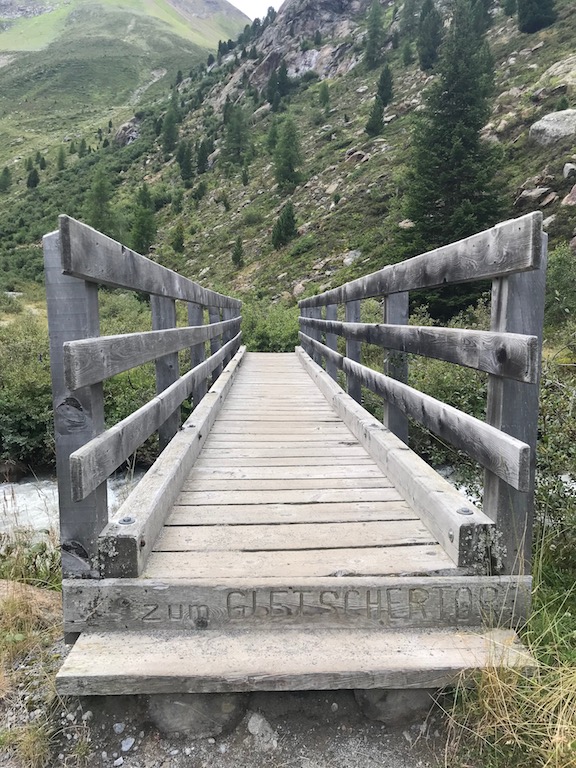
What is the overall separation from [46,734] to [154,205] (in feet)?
192

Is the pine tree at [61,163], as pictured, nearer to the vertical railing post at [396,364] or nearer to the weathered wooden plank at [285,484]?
the vertical railing post at [396,364]

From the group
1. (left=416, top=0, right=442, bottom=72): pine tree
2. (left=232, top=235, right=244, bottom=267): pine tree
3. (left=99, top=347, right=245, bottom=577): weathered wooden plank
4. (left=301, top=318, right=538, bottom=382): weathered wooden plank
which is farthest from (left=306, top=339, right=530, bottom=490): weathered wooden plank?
(left=416, top=0, right=442, bottom=72): pine tree

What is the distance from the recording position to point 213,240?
41.4m

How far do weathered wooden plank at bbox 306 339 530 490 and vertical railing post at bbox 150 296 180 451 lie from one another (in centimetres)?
137

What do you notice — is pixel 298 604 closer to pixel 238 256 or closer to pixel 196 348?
pixel 196 348

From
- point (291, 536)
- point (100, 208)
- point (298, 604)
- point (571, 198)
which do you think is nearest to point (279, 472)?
point (291, 536)

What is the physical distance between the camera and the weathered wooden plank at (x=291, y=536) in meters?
2.14

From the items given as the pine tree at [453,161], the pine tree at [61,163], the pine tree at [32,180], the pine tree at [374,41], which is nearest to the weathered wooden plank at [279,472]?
the pine tree at [453,161]

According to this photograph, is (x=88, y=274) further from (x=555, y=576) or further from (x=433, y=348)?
(x=555, y=576)

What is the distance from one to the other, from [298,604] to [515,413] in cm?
97

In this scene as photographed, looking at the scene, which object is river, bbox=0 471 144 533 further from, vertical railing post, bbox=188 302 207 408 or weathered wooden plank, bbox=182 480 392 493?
weathered wooden plank, bbox=182 480 392 493

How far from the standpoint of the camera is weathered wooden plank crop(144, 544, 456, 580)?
1.89 m

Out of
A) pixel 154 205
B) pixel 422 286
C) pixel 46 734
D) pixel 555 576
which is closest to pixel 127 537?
pixel 46 734

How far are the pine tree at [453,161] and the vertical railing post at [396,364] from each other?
1630 centimetres
